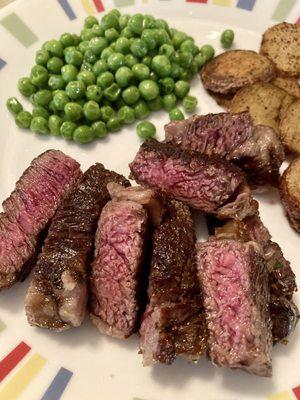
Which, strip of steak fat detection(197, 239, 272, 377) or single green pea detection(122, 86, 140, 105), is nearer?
strip of steak fat detection(197, 239, 272, 377)

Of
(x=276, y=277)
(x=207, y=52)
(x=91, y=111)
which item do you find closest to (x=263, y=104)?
(x=207, y=52)

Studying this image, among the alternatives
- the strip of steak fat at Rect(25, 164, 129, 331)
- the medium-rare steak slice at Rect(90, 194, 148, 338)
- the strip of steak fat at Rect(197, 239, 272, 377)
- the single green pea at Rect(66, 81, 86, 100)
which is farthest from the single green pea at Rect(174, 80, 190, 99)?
the strip of steak fat at Rect(197, 239, 272, 377)

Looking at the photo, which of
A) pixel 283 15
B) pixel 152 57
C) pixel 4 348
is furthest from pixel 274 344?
pixel 283 15

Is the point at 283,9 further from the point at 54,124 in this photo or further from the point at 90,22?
the point at 54,124

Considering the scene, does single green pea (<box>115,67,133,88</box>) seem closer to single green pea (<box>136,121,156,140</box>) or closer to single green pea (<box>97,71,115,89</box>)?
single green pea (<box>97,71,115,89</box>)

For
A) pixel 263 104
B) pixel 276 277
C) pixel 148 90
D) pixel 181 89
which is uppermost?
pixel 148 90

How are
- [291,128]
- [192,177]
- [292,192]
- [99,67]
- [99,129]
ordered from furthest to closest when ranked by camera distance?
[99,67], [99,129], [291,128], [292,192], [192,177]

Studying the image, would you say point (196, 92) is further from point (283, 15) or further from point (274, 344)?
point (274, 344)

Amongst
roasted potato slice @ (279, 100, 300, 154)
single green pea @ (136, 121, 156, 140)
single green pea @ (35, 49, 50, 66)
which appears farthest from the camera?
single green pea @ (35, 49, 50, 66)
